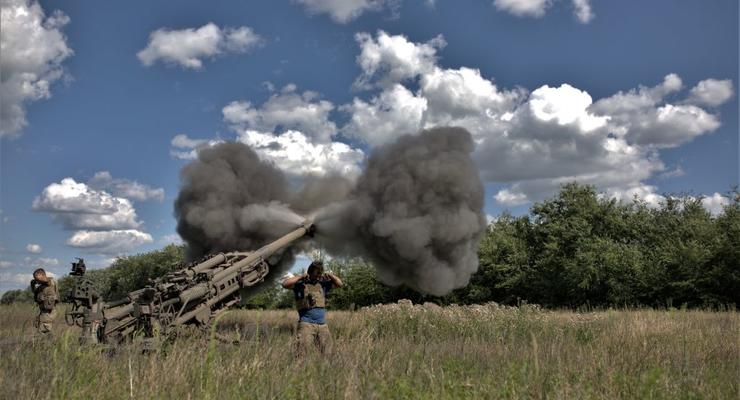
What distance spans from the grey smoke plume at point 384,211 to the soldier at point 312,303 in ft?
14.1

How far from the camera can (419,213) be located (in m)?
14.7

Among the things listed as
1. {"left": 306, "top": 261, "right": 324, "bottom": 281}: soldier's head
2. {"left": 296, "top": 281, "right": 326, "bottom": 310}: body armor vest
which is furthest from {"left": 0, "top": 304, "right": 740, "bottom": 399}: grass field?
{"left": 306, "top": 261, "right": 324, "bottom": 281}: soldier's head

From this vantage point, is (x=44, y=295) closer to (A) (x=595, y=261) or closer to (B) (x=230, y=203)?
(B) (x=230, y=203)

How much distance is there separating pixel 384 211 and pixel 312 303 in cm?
504

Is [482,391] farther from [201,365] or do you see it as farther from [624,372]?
[201,365]

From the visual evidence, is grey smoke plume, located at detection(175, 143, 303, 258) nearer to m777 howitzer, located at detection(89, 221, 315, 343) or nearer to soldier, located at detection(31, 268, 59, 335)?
m777 howitzer, located at detection(89, 221, 315, 343)

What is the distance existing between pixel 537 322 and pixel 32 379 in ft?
35.6

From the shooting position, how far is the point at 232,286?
503 inches

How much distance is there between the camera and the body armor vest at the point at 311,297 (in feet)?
33.0

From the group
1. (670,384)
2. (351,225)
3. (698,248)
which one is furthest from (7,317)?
(698,248)

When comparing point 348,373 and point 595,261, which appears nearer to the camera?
point 348,373

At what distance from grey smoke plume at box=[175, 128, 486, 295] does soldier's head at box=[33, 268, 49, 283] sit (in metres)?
3.86

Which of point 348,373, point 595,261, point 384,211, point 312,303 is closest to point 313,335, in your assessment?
point 312,303

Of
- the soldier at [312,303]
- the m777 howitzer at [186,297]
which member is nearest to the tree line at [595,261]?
the m777 howitzer at [186,297]
